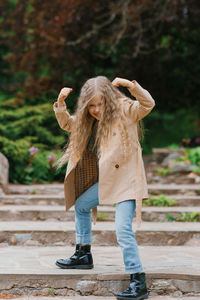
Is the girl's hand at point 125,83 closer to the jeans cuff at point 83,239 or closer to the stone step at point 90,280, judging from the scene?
the jeans cuff at point 83,239

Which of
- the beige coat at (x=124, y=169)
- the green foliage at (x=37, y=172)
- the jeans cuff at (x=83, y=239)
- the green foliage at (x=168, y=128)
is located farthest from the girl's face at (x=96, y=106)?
the green foliage at (x=168, y=128)

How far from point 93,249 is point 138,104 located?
1.74 m

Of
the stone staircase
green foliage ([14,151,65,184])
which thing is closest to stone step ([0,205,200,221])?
the stone staircase

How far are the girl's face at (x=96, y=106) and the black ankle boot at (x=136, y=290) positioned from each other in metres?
1.15

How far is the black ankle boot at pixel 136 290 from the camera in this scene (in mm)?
3420

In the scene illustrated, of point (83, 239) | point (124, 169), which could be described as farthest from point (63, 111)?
point (83, 239)

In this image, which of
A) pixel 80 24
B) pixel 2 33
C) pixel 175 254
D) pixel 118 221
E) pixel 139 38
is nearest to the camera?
pixel 118 221

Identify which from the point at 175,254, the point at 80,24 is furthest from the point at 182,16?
the point at 175,254

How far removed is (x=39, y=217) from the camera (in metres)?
5.70

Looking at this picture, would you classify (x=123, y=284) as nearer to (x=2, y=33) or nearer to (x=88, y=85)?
(x=88, y=85)

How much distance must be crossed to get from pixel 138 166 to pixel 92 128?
1.68 feet

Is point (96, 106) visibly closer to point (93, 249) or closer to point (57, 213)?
point (93, 249)

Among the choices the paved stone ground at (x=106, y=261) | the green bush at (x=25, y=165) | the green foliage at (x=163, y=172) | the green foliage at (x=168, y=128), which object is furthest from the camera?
the green foliage at (x=168, y=128)

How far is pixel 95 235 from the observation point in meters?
4.98
